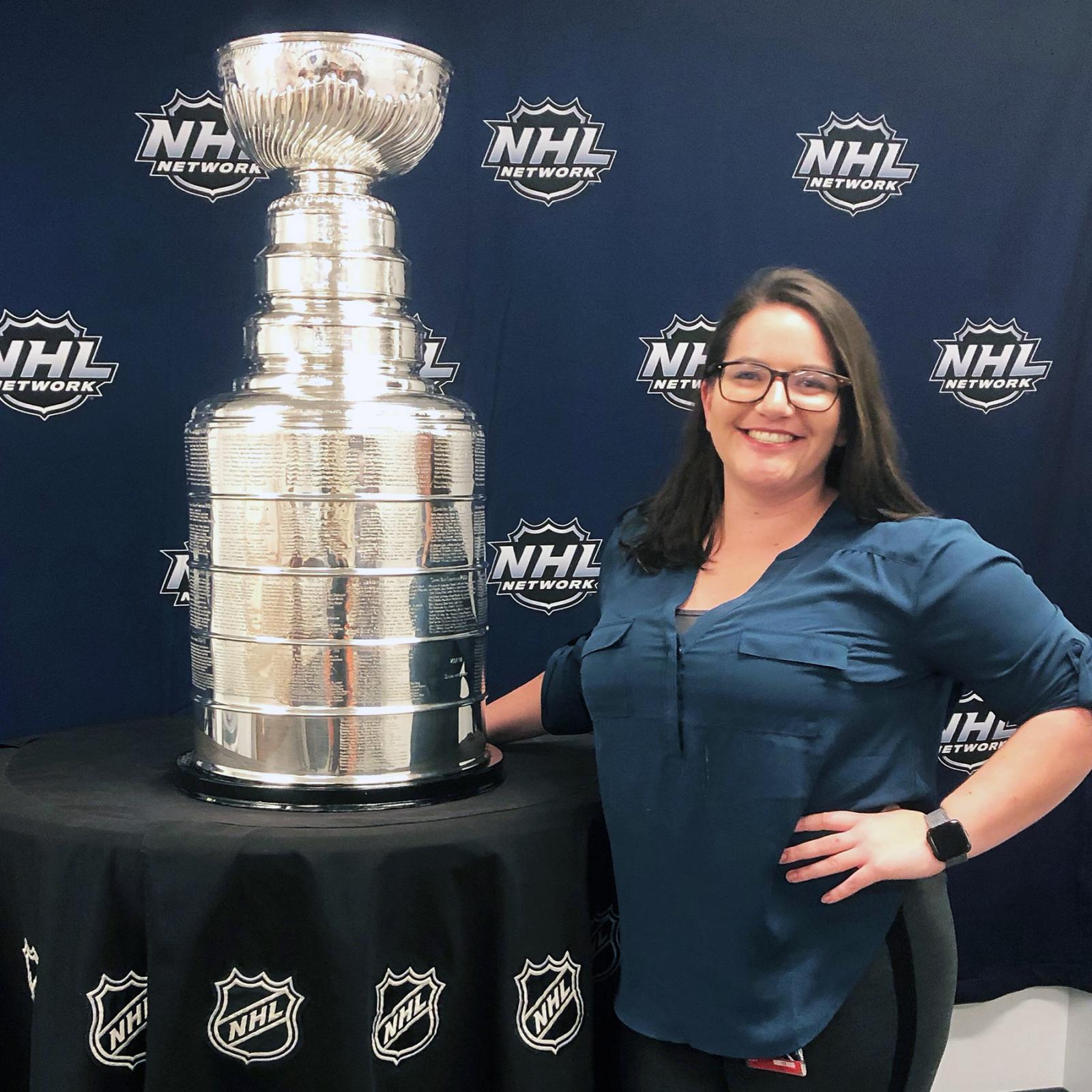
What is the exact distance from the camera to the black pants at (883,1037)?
1.42 metres

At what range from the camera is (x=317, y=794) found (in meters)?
1.49

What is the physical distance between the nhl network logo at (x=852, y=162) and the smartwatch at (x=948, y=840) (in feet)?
4.52

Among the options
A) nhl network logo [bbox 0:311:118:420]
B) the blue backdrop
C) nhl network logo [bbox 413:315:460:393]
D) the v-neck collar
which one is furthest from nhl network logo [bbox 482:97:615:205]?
the v-neck collar

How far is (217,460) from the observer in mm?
1524

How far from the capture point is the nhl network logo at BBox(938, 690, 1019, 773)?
254cm

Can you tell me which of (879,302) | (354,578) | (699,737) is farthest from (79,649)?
(879,302)

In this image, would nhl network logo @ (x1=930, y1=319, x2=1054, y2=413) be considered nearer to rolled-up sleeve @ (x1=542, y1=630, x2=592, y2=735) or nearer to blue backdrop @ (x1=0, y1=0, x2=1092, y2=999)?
blue backdrop @ (x1=0, y1=0, x2=1092, y2=999)

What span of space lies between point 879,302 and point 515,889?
1.49 meters

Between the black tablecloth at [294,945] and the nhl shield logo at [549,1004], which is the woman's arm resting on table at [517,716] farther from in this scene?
the nhl shield logo at [549,1004]

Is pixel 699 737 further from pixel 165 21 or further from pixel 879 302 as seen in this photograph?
pixel 165 21

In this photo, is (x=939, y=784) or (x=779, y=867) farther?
(x=939, y=784)

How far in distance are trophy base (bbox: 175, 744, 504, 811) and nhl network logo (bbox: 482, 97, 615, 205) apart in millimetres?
1195

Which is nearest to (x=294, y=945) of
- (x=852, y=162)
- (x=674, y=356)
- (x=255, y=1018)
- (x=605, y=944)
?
(x=255, y=1018)

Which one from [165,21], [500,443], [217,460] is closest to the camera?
[217,460]
